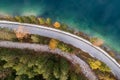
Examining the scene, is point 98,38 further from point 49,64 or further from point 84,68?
point 49,64

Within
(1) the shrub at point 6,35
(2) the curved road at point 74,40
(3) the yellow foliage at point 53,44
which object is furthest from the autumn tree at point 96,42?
(1) the shrub at point 6,35

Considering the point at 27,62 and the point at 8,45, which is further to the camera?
the point at 8,45

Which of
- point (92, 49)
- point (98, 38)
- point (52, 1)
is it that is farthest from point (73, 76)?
point (52, 1)

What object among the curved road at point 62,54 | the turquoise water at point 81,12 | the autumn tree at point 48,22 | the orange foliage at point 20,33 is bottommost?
the curved road at point 62,54

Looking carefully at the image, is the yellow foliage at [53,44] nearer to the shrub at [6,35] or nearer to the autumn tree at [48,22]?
the autumn tree at [48,22]

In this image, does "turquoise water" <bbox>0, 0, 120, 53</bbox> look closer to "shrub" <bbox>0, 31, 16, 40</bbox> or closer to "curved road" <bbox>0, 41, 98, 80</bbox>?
"shrub" <bbox>0, 31, 16, 40</bbox>

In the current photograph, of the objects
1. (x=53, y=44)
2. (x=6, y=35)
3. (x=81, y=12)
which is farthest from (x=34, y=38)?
(x=81, y=12)
